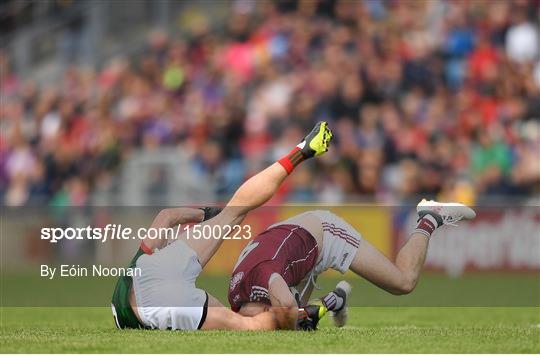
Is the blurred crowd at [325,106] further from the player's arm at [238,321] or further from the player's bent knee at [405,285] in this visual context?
the player's arm at [238,321]

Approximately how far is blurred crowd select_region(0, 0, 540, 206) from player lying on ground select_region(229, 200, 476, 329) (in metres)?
9.58

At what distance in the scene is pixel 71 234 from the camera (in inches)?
633

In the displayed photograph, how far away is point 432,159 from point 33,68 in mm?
10606

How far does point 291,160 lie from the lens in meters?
10.4

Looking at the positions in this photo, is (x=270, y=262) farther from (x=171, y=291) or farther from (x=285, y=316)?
(x=171, y=291)

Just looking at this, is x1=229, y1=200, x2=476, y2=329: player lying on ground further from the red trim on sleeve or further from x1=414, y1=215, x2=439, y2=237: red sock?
the red trim on sleeve

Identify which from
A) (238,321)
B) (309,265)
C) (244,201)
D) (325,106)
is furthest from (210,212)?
(325,106)

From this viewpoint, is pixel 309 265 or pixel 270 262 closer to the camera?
pixel 270 262

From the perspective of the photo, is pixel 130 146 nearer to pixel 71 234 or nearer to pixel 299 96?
pixel 299 96

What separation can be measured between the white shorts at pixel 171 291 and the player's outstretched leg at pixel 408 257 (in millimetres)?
1383

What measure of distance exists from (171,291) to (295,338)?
103 centimetres

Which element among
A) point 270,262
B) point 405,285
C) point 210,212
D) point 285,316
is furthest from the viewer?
point 210,212

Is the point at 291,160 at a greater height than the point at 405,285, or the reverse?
the point at 291,160

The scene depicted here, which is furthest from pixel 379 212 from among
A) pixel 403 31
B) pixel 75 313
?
pixel 75 313
